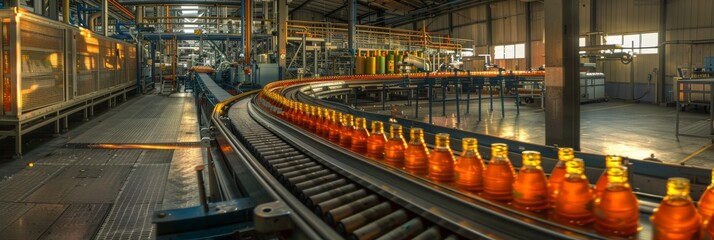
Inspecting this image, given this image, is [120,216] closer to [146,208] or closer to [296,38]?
[146,208]

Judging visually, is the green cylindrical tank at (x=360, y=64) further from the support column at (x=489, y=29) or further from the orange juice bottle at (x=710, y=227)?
the orange juice bottle at (x=710, y=227)

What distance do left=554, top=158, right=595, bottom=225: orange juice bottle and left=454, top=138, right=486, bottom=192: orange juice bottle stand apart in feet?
1.24

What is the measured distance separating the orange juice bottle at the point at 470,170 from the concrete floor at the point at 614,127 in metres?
6.20

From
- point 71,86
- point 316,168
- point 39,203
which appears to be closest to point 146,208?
point 39,203

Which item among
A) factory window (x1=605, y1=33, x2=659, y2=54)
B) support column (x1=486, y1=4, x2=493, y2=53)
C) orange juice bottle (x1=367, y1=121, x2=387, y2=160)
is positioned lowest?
orange juice bottle (x1=367, y1=121, x2=387, y2=160)

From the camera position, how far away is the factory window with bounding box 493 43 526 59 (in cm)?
2317

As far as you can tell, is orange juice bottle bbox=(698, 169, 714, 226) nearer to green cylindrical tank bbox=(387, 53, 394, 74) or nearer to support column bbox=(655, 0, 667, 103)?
green cylindrical tank bbox=(387, 53, 394, 74)

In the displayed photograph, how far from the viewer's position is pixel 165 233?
1.59 m

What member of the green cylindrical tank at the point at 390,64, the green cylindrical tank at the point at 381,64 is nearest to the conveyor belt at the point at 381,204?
the green cylindrical tank at the point at 381,64

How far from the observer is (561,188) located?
142cm

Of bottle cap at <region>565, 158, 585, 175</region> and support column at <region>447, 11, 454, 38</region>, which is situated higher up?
support column at <region>447, 11, 454, 38</region>

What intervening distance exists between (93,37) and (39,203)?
6421 mm

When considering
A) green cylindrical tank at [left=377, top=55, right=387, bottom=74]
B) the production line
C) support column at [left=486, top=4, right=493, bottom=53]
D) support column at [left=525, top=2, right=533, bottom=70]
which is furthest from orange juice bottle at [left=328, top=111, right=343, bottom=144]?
support column at [left=486, top=4, right=493, bottom=53]

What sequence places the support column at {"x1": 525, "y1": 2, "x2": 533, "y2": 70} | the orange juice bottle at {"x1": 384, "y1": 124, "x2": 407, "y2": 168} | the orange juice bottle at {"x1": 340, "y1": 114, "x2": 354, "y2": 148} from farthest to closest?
the support column at {"x1": 525, "y1": 2, "x2": 533, "y2": 70} → the orange juice bottle at {"x1": 340, "y1": 114, "x2": 354, "y2": 148} → the orange juice bottle at {"x1": 384, "y1": 124, "x2": 407, "y2": 168}
